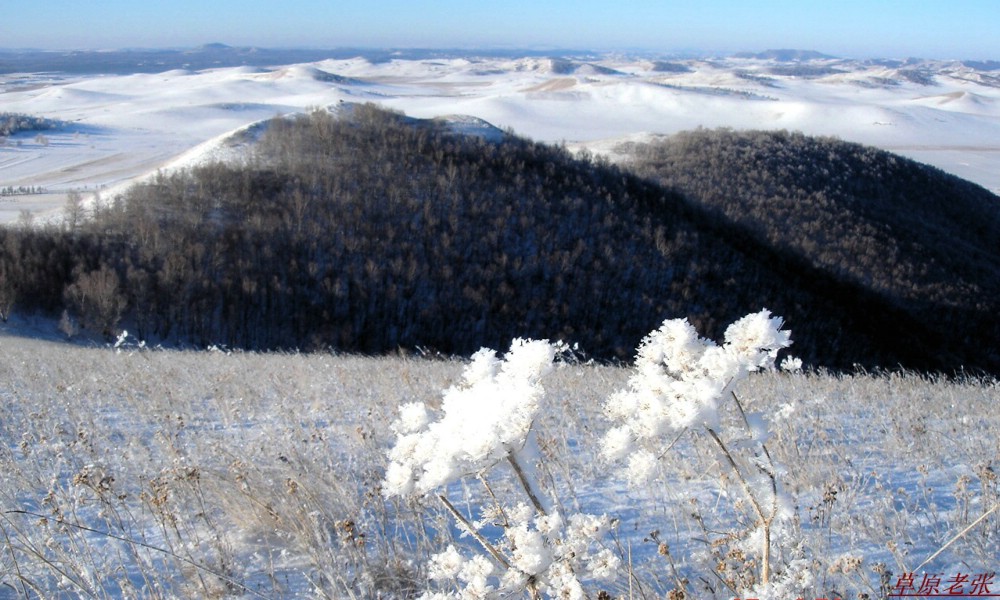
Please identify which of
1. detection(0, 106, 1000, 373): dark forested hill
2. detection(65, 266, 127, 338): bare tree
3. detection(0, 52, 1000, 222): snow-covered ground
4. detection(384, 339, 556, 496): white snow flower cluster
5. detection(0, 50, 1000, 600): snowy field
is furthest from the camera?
detection(0, 52, 1000, 222): snow-covered ground

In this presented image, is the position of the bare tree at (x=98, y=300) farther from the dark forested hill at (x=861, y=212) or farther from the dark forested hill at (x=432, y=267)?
the dark forested hill at (x=861, y=212)

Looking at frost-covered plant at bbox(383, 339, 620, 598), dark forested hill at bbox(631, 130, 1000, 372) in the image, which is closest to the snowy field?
frost-covered plant at bbox(383, 339, 620, 598)

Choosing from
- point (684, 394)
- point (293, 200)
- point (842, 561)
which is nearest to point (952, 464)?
point (842, 561)

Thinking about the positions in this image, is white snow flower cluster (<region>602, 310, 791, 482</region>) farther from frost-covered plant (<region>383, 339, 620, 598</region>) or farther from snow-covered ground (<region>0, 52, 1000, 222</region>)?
snow-covered ground (<region>0, 52, 1000, 222</region>)

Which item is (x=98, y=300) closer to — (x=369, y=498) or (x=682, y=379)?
(x=369, y=498)

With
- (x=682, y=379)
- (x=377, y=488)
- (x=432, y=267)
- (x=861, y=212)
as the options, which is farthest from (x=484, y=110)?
(x=682, y=379)

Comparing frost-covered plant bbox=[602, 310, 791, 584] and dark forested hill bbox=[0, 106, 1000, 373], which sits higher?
frost-covered plant bbox=[602, 310, 791, 584]

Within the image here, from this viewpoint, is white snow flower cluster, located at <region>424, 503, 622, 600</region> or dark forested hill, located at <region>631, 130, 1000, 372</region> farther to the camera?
dark forested hill, located at <region>631, 130, 1000, 372</region>
